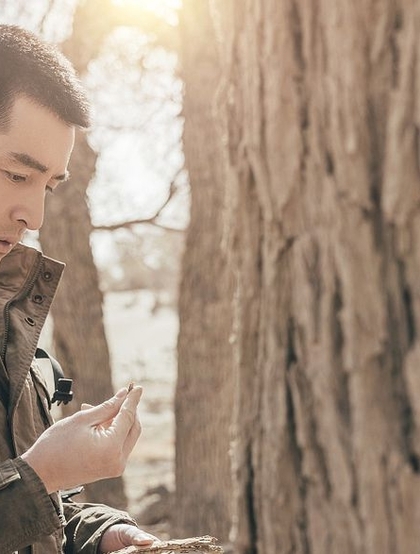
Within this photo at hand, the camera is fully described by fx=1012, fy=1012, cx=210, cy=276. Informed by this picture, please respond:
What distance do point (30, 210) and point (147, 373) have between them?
14541 mm

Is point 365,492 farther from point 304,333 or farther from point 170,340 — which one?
point 170,340

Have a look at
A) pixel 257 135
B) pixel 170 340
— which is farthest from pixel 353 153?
pixel 170 340

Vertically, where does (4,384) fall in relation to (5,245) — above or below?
below

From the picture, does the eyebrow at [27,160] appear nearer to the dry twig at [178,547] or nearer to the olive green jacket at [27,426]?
the olive green jacket at [27,426]

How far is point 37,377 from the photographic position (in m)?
2.42

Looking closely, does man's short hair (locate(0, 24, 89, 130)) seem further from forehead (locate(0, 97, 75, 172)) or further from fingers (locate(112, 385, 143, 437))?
fingers (locate(112, 385, 143, 437))

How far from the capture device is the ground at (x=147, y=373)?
11.1m

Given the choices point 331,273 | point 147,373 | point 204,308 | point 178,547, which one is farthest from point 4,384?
point 147,373

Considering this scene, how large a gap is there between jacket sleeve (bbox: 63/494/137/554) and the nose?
698 millimetres

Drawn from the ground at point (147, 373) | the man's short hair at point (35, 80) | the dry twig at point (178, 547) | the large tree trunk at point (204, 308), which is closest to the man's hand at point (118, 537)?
the dry twig at point (178, 547)

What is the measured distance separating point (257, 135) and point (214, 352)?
16.4 feet

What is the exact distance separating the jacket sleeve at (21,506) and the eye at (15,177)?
678 millimetres

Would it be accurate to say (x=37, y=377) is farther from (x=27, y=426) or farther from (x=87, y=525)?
(x=87, y=525)

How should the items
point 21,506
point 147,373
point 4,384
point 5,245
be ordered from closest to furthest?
point 21,506, point 4,384, point 5,245, point 147,373
